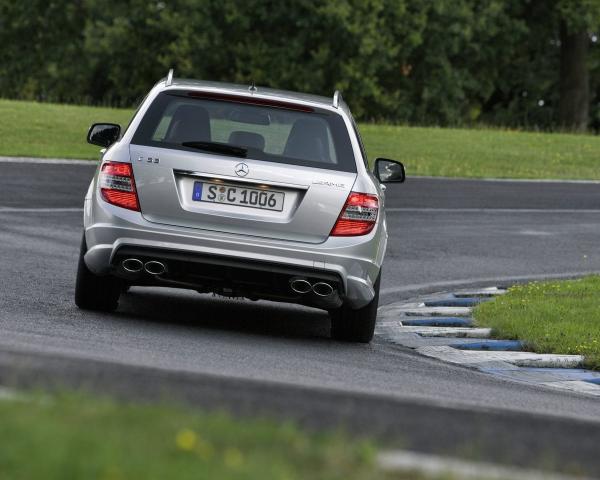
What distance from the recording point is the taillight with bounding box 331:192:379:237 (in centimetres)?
979

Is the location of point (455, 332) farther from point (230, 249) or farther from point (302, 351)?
point (230, 249)

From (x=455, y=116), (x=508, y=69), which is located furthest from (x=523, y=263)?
(x=508, y=69)

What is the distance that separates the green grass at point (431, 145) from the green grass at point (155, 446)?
73.5 feet

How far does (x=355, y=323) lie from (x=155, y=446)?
6011 millimetres

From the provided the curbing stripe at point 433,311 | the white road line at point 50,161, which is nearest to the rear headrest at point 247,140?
the curbing stripe at point 433,311

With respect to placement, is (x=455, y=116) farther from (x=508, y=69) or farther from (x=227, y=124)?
(x=227, y=124)

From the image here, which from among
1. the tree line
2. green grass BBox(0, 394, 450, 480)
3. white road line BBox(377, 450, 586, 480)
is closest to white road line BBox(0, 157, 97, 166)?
green grass BBox(0, 394, 450, 480)

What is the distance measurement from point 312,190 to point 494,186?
1878 cm

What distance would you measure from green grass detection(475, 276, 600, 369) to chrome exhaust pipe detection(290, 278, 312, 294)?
6.70 feet

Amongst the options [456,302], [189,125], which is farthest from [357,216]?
[456,302]

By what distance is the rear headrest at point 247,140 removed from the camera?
984cm

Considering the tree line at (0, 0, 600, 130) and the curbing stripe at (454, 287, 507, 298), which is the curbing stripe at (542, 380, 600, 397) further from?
the tree line at (0, 0, 600, 130)

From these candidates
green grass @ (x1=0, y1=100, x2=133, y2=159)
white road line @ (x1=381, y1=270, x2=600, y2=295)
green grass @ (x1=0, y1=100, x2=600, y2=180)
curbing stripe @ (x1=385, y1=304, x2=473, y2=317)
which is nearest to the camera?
curbing stripe @ (x1=385, y1=304, x2=473, y2=317)

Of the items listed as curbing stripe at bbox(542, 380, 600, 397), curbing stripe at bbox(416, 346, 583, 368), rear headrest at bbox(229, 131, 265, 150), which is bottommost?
curbing stripe at bbox(416, 346, 583, 368)
